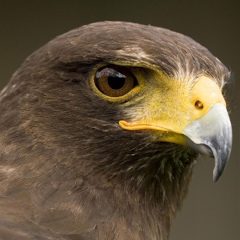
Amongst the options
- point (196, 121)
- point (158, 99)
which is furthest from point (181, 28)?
point (196, 121)

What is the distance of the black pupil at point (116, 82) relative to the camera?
2271 mm

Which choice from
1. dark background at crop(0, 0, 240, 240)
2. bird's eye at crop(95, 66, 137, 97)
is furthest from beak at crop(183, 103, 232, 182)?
dark background at crop(0, 0, 240, 240)

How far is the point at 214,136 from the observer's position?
2.10 metres

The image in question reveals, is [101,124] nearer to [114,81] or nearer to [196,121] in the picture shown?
[114,81]

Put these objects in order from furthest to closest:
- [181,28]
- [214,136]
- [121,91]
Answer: [181,28], [121,91], [214,136]

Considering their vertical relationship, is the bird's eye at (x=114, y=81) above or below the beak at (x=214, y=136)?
above

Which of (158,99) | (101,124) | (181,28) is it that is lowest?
(101,124)

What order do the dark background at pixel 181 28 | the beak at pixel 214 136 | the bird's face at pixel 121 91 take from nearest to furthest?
the beak at pixel 214 136
the bird's face at pixel 121 91
the dark background at pixel 181 28

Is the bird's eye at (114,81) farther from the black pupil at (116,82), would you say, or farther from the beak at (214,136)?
the beak at (214,136)

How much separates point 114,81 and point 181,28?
2301 millimetres

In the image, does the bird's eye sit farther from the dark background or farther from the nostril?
the dark background

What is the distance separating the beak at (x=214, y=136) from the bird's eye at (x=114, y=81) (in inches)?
8.2

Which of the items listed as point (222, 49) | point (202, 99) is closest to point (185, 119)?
point (202, 99)

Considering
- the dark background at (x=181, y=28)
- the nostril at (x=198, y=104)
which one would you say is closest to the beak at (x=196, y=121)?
the nostril at (x=198, y=104)
